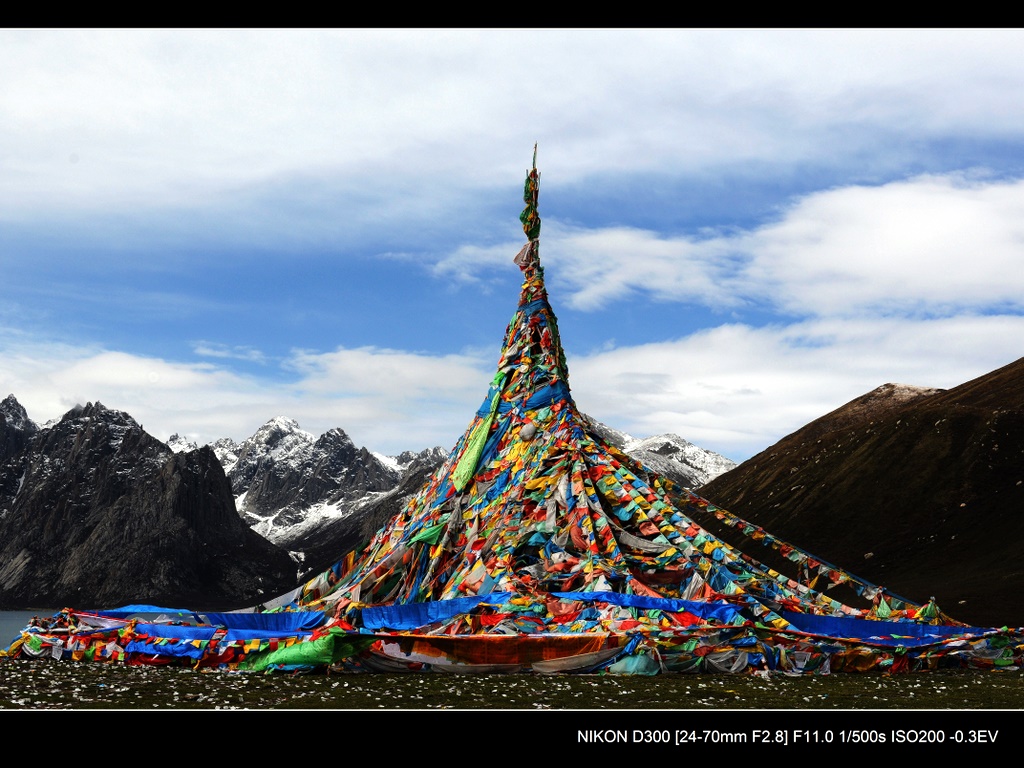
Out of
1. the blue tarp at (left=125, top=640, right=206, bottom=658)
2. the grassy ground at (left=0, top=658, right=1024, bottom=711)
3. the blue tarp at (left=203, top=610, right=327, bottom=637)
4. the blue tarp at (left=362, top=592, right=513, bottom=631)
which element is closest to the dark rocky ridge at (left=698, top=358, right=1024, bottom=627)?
the blue tarp at (left=362, top=592, right=513, bottom=631)

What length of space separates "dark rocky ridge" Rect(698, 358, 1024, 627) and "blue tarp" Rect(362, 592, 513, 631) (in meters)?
50.4

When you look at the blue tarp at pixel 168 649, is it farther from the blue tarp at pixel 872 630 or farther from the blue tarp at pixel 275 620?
the blue tarp at pixel 872 630

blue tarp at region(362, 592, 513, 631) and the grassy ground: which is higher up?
blue tarp at region(362, 592, 513, 631)

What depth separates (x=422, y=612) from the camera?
1134 inches

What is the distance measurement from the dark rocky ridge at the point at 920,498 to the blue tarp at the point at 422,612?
5042 cm

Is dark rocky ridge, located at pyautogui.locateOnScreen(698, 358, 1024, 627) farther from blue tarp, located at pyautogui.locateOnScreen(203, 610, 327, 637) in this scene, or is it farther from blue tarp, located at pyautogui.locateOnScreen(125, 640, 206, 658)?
blue tarp, located at pyautogui.locateOnScreen(125, 640, 206, 658)

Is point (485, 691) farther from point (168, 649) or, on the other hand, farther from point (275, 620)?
point (275, 620)

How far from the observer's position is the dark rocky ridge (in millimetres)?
93125

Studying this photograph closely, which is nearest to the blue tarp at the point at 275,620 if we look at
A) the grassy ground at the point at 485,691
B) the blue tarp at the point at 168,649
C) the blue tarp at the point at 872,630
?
the blue tarp at the point at 168,649

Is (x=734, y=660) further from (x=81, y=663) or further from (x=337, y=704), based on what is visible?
(x=81, y=663)

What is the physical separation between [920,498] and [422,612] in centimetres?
10183

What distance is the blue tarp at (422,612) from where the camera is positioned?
28.3 m

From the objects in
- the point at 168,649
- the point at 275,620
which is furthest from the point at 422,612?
the point at 168,649
